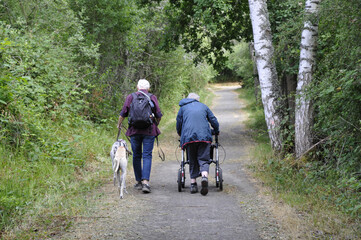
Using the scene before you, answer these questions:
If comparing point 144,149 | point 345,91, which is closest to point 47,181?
point 144,149

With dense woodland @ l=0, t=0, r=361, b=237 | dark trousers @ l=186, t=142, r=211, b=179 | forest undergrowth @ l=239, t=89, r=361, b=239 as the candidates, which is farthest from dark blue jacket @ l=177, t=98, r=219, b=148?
dense woodland @ l=0, t=0, r=361, b=237

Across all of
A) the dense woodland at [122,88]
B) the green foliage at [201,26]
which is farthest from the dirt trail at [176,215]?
the green foliage at [201,26]

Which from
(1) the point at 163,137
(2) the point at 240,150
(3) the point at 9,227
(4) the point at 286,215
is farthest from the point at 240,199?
(1) the point at 163,137

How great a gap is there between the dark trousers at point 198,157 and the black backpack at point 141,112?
90cm

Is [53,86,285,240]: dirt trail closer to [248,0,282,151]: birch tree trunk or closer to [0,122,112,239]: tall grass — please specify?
[0,122,112,239]: tall grass

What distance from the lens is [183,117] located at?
738cm

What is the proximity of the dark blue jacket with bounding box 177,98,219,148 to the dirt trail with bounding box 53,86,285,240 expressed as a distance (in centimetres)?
101

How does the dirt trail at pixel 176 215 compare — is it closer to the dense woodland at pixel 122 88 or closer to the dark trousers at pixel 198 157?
the dark trousers at pixel 198 157

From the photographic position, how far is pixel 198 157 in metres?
7.27

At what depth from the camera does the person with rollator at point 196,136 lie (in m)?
7.09

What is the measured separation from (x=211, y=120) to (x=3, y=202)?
3.74 metres

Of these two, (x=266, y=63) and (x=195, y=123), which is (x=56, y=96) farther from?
(x=266, y=63)

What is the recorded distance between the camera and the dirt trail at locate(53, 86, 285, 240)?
193 inches

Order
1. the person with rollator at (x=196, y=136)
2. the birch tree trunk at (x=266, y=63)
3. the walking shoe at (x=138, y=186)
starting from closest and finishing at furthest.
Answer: the person with rollator at (x=196, y=136)
the walking shoe at (x=138, y=186)
the birch tree trunk at (x=266, y=63)
